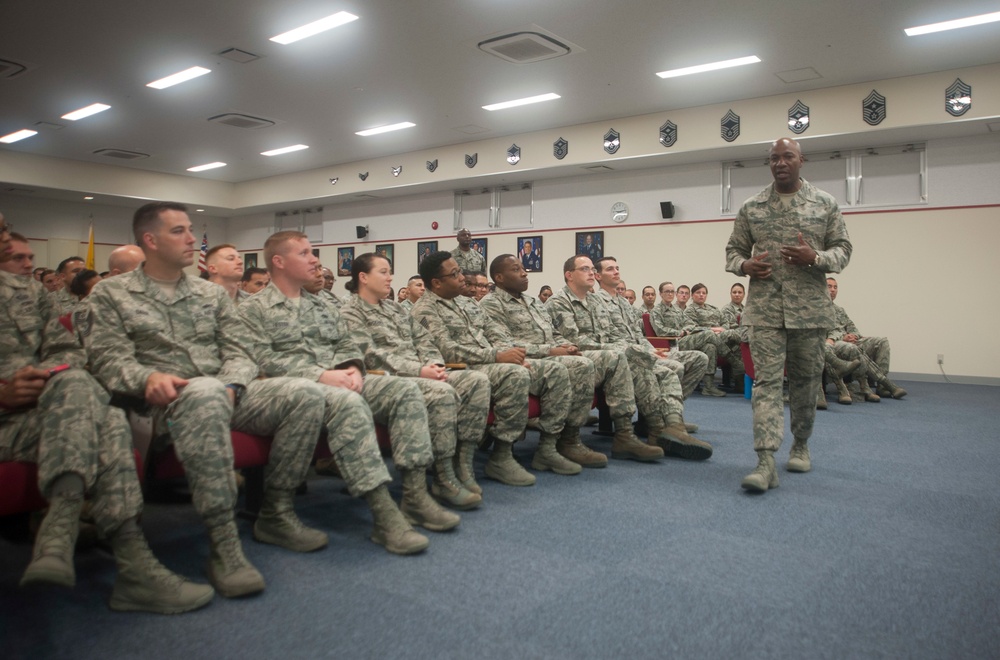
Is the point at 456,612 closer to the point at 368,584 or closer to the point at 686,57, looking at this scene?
the point at 368,584

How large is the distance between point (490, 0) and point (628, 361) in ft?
11.7

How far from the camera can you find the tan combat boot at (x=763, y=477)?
10.3 ft

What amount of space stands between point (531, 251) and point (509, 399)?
26.6ft

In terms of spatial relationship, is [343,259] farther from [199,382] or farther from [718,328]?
[199,382]

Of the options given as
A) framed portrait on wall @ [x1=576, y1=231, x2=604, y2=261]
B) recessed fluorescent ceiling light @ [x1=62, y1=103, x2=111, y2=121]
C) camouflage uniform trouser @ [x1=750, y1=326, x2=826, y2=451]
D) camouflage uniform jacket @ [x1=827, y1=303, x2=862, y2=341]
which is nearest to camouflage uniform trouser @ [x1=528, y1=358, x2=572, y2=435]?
camouflage uniform trouser @ [x1=750, y1=326, x2=826, y2=451]

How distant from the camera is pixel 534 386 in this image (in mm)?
3582

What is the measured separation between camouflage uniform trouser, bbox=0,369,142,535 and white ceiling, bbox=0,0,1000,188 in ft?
16.4

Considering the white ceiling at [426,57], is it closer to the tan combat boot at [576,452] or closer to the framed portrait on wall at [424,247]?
the framed portrait on wall at [424,247]

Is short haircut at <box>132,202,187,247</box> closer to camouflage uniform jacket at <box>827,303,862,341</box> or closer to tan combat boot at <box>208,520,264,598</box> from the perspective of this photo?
tan combat boot at <box>208,520,264,598</box>

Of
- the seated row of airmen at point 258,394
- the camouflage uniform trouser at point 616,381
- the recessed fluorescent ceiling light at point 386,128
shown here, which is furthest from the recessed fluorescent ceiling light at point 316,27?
the camouflage uniform trouser at point 616,381

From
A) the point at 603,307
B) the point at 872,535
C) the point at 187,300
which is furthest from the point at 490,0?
the point at 872,535

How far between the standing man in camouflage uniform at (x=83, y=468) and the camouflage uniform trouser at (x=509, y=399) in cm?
163

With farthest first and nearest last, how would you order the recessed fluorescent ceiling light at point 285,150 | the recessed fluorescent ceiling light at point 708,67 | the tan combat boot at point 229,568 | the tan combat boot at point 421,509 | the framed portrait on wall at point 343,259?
the framed portrait on wall at point 343,259
the recessed fluorescent ceiling light at point 285,150
the recessed fluorescent ceiling light at point 708,67
the tan combat boot at point 421,509
the tan combat boot at point 229,568

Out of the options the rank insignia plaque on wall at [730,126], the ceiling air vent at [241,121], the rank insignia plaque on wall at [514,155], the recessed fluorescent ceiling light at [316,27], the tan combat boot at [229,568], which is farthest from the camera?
the rank insignia plaque on wall at [514,155]
